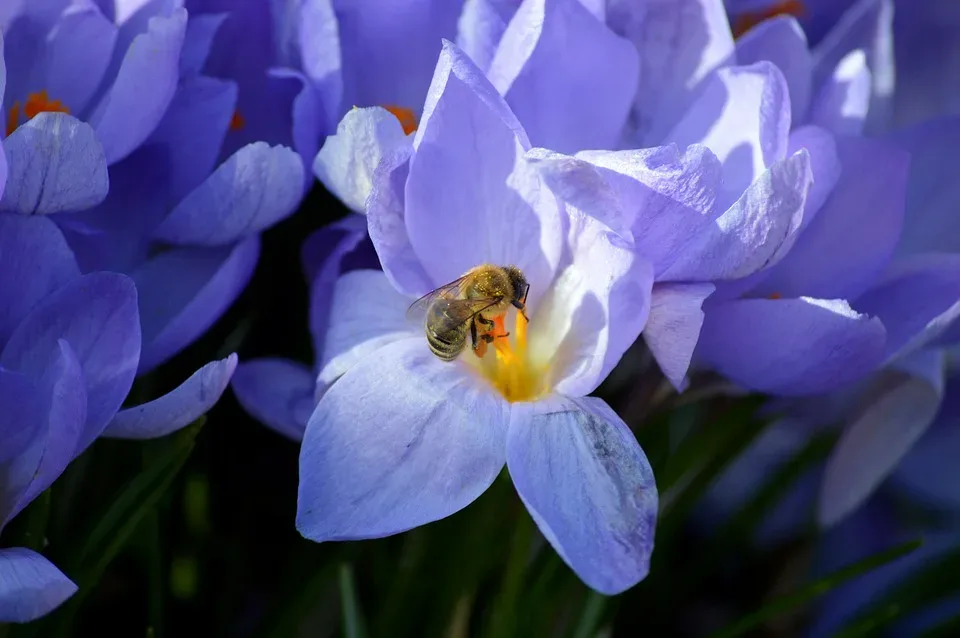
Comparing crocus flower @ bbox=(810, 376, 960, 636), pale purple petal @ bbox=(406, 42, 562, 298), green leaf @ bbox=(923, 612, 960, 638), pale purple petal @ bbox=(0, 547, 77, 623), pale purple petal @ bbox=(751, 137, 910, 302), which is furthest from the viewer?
crocus flower @ bbox=(810, 376, 960, 636)

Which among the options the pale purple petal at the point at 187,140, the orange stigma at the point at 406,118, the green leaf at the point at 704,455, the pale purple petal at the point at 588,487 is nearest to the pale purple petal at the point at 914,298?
the green leaf at the point at 704,455

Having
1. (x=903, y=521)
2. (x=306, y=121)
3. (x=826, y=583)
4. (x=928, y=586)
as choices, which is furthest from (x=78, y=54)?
(x=903, y=521)

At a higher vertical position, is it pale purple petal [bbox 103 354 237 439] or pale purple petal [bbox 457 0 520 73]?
pale purple petal [bbox 457 0 520 73]

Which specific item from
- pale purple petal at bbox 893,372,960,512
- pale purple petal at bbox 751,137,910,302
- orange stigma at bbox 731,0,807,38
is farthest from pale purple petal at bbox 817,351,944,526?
pale purple petal at bbox 893,372,960,512

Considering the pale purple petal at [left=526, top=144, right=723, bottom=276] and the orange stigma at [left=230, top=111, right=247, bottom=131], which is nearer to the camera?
the pale purple petal at [left=526, top=144, right=723, bottom=276]

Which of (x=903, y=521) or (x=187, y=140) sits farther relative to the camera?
(x=903, y=521)

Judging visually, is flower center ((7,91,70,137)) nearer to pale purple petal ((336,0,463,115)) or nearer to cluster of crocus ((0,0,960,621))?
cluster of crocus ((0,0,960,621))

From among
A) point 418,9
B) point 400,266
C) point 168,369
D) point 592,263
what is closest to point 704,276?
point 592,263

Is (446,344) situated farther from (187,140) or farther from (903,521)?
(903,521)
